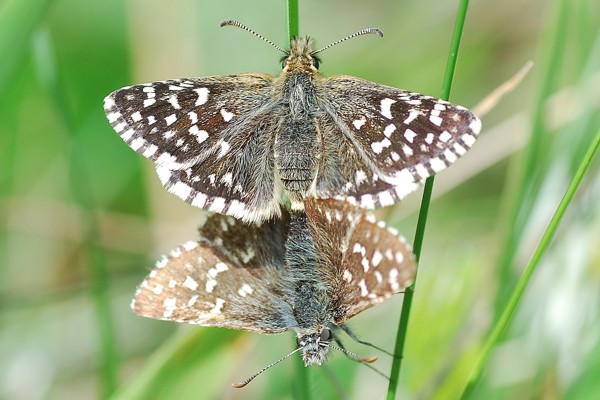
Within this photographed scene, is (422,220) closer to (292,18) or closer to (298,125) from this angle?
(292,18)

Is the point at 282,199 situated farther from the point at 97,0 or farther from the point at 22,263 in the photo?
the point at 97,0

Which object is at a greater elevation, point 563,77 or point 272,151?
point 563,77

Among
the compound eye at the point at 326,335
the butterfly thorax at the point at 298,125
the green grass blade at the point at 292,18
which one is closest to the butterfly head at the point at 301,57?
the butterfly thorax at the point at 298,125

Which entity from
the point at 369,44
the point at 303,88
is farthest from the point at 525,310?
the point at 369,44

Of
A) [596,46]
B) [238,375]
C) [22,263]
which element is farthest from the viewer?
[22,263]

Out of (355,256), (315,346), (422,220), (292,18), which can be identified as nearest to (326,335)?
(315,346)

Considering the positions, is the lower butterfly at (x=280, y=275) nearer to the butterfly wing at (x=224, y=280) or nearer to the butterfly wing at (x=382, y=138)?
the butterfly wing at (x=224, y=280)

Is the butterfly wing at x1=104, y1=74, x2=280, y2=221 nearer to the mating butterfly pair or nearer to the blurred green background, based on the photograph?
the mating butterfly pair
